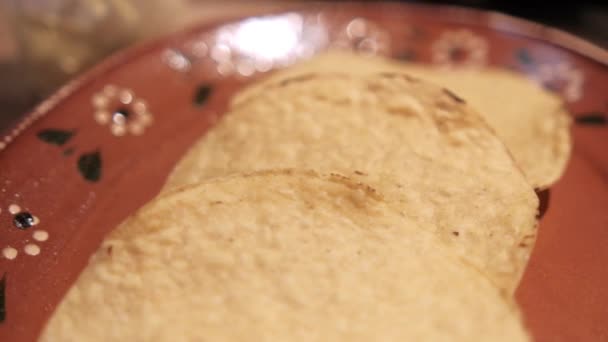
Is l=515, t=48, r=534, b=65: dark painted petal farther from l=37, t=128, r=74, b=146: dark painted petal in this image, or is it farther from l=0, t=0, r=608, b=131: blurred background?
l=37, t=128, r=74, b=146: dark painted petal

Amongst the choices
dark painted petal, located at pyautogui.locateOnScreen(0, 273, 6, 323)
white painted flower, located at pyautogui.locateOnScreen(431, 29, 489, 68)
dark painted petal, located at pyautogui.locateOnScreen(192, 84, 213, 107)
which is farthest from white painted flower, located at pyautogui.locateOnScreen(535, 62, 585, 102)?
dark painted petal, located at pyautogui.locateOnScreen(0, 273, 6, 323)

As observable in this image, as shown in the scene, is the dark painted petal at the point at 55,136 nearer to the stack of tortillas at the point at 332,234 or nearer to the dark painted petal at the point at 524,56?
the stack of tortillas at the point at 332,234

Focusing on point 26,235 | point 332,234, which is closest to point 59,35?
point 26,235

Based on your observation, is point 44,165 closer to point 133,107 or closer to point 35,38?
point 133,107

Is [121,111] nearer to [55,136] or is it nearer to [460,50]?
[55,136]

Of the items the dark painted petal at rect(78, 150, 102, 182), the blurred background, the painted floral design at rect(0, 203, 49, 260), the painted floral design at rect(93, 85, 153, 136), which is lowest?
the painted floral design at rect(0, 203, 49, 260)

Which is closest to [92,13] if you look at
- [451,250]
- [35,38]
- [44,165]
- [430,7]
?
[35,38]
